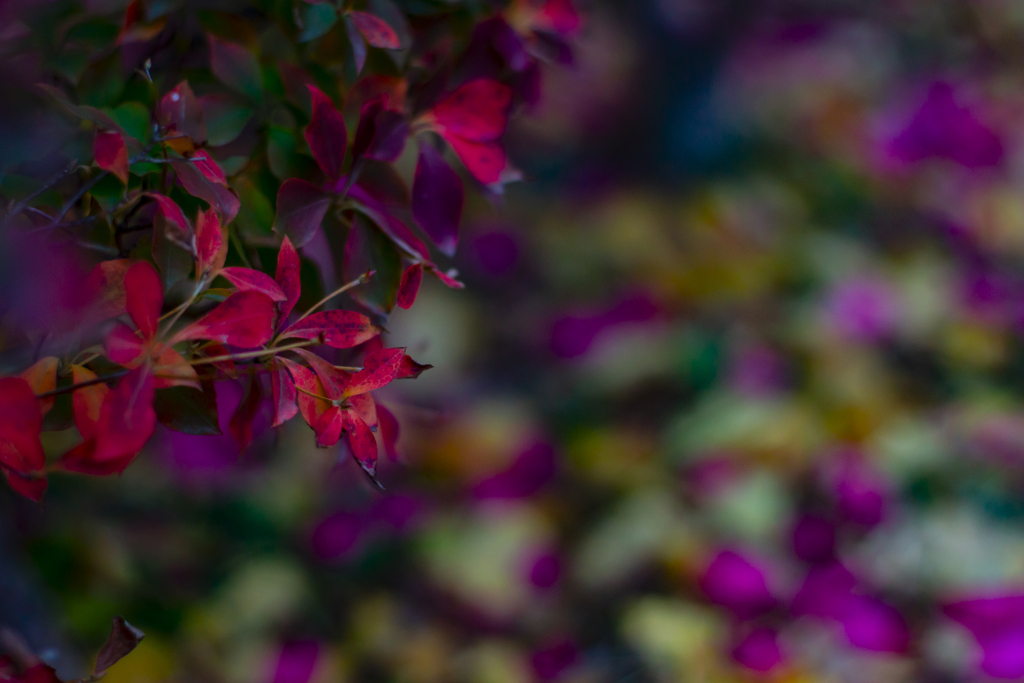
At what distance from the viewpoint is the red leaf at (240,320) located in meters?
0.30

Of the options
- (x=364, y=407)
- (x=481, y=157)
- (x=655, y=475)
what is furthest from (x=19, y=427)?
(x=655, y=475)

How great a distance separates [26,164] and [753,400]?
0.92 meters

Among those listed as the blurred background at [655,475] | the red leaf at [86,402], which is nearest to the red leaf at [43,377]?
the red leaf at [86,402]

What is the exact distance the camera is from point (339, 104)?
0.43 metres

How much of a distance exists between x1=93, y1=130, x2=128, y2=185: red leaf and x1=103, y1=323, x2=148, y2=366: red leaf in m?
0.07

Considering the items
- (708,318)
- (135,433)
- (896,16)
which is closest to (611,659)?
(708,318)

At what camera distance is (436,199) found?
1.27ft

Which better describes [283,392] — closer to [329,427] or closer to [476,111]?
[329,427]

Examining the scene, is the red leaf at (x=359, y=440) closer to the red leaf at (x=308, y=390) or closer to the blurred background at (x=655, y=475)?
the red leaf at (x=308, y=390)

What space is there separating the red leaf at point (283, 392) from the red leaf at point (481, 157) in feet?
0.45

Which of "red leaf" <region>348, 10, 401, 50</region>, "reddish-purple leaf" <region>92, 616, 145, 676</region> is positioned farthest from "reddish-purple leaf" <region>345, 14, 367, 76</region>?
"reddish-purple leaf" <region>92, 616, 145, 676</region>

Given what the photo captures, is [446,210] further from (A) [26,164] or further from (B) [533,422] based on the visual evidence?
(B) [533,422]

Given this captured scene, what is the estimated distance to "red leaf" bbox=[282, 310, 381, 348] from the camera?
320mm

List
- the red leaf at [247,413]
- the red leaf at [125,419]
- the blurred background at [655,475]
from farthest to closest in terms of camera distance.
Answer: the blurred background at [655,475]
the red leaf at [247,413]
the red leaf at [125,419]
